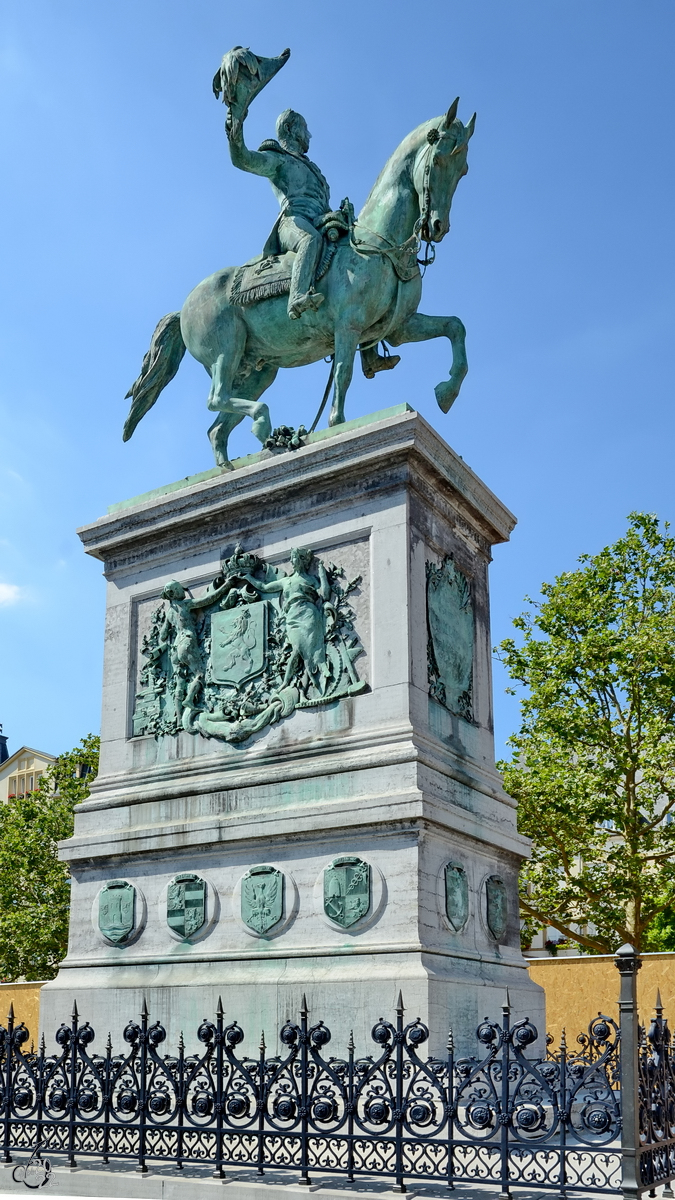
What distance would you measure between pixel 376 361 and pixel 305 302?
1423mm

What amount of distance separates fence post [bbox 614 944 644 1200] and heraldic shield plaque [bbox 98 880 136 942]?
6.34 m

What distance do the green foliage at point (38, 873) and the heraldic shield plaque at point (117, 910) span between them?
2142cm

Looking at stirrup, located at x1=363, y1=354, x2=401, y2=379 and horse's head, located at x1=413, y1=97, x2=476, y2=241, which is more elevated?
horse's head, located at x1=413, y1=97, x2=476, y2=241

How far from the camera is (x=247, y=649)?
12.5 metres

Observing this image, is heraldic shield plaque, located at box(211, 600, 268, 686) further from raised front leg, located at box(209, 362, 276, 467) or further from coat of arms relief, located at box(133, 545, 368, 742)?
raised front leg, located at box(209, 362, 276, 467)

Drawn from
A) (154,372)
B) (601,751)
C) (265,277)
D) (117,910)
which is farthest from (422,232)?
(601,751)

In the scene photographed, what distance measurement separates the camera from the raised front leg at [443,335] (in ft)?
45.2

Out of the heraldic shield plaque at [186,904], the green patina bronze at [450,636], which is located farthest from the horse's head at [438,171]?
the heraldic shield plaque at [186,904]

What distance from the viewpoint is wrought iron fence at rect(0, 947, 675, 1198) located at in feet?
23.6

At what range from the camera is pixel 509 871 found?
12656 millimetres

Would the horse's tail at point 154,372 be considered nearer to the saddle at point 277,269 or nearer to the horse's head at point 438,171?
the saddle at point 277,269

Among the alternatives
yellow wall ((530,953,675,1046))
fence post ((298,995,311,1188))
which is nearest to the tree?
yellow wall ((530,953,675,1046))

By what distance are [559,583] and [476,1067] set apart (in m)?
21.6

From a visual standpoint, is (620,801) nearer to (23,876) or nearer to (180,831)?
(180,831)
